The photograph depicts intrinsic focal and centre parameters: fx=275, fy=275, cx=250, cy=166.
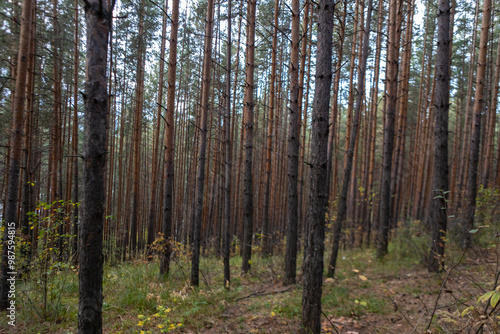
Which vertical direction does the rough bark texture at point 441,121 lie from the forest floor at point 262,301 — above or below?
above

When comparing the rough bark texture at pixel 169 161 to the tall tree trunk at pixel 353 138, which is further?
the rough bark texture at pixel 169 161

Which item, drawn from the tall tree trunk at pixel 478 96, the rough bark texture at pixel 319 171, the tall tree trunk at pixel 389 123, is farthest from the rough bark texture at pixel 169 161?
the tall tree trunk at pixel 478 96

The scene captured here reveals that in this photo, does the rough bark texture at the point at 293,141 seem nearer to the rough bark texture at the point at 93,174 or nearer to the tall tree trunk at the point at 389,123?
the tall tree trunk at the point at 389,123

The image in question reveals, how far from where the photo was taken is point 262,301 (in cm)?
512

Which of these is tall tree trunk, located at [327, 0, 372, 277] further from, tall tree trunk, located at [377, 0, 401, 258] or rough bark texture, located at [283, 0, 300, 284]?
tall tree trunk, located at [377, 0, 401, 258]

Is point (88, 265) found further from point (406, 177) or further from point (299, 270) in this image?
point (406, 177)

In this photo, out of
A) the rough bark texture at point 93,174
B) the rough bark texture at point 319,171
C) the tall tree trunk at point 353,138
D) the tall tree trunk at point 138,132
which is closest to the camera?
the rough bark texture at point 93,174

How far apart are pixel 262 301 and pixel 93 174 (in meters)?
4.02

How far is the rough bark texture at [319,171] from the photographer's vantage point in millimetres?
3426

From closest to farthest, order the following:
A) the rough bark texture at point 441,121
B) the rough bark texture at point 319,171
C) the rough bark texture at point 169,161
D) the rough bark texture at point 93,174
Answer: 1. the rough bark texture at point 93,174
2. the rough bark texture at point 319,171
3. the rough bark texture at point 441,121
4. the rough bark texture at point 169,161

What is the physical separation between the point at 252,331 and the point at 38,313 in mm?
3418

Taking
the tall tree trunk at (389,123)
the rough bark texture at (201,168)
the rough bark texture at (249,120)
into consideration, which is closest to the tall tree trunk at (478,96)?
the tall tree trunk at (389,123)

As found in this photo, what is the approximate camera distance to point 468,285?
5090mm

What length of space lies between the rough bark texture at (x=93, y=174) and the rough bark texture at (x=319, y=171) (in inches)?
92.2
